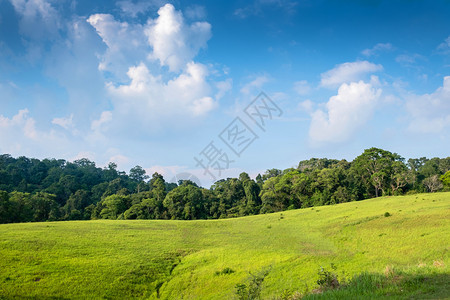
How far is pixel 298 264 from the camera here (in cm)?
1908

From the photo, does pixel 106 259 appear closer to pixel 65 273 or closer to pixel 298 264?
pixel 65 273

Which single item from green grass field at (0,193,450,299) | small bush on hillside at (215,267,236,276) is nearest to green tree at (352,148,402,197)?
green grass field at (0,193,450,299)

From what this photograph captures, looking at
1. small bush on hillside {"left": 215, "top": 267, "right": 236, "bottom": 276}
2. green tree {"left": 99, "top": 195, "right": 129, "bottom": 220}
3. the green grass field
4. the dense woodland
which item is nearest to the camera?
the green grass field

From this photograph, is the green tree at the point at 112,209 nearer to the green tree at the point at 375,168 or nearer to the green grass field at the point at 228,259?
the green grass field at the point at 228,259

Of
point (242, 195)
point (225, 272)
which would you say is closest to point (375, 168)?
point (242, 195)

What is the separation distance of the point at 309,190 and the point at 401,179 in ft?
65.5

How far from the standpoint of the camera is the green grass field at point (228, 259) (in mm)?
12769

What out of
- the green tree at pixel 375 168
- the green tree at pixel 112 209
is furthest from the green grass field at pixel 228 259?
the green tree at pixel 112 209

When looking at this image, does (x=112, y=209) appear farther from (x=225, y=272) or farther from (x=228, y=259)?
(x=225, y=272)

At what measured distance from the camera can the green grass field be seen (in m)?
12.8

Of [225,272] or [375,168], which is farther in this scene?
[375,168]

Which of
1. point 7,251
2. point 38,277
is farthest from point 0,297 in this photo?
point 7,251

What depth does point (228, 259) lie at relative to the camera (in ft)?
73.2

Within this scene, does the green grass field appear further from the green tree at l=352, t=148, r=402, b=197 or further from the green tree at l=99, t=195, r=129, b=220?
the green tree at l=99, t=195, r=129, b=220
